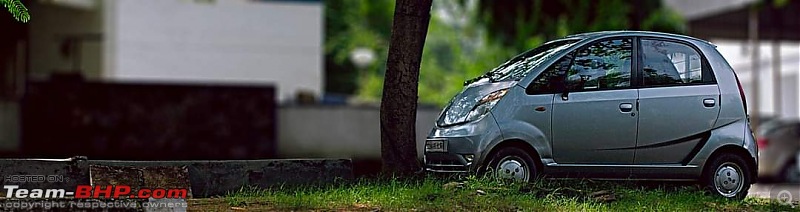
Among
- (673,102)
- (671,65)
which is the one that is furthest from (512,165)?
(671,65)

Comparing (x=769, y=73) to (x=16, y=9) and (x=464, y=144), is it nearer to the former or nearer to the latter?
(x=464, y=144)

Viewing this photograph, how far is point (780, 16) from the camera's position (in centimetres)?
3297

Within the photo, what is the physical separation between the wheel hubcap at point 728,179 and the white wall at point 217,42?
62.2ft

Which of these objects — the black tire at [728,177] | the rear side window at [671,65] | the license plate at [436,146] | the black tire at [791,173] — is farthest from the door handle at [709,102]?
the black tire at [791,173]

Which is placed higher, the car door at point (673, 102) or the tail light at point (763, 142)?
the car door at point (673, 102)

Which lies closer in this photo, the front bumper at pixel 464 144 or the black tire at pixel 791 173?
the front bumper at pixel 464 144

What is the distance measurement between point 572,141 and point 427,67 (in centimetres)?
4377

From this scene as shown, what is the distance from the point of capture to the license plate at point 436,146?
9188 mm

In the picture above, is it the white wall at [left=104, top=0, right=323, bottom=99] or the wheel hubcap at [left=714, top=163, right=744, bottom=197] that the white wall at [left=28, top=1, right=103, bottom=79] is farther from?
the wheel hubcap at [left=714, top=163, right=744, bottom=197]

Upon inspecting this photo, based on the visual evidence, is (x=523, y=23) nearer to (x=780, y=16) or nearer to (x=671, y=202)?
(x=780, y=16)

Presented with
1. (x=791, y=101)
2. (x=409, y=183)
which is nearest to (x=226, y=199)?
(x=409, y=183)

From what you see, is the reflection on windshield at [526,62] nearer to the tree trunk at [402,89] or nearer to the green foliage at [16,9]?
the tree trunk at [402,89]

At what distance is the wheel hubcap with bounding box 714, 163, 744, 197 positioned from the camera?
374 inches

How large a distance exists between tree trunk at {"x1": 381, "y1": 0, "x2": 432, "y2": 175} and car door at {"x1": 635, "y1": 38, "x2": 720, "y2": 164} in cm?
173
